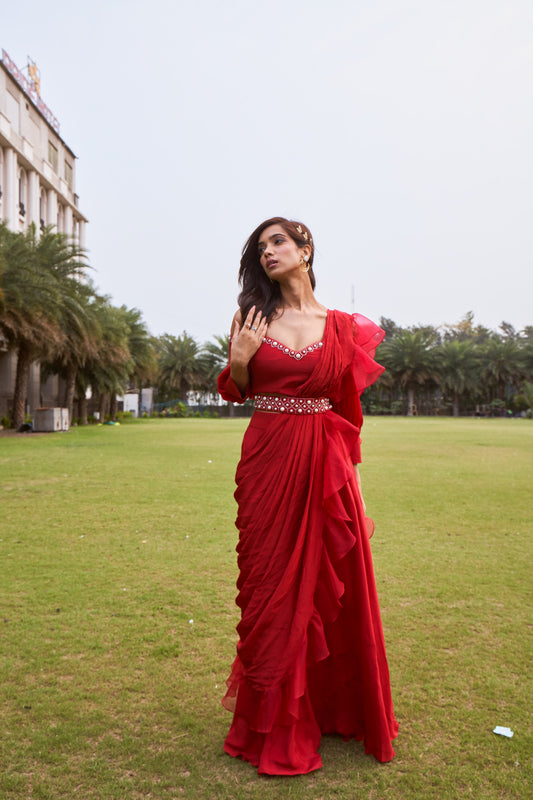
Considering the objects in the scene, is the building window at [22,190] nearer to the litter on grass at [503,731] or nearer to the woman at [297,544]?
the woman at [297,544]

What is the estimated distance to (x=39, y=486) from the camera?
9.67 metres

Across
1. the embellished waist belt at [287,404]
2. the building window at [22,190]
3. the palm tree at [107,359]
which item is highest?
the building window at [22,190]

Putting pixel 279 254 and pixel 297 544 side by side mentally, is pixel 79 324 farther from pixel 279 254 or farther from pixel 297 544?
pixel 297 544

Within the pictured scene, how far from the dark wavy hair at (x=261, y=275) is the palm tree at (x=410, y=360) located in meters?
56.0

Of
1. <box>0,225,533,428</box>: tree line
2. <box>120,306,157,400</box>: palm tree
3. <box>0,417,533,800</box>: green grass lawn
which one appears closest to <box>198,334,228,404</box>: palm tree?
<box>0,225,533,428</box>: tree line

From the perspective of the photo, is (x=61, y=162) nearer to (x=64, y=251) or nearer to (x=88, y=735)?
(x=64, y=251)

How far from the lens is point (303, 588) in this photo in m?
2.52

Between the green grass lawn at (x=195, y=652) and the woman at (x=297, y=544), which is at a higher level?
the woman at (x=297, y=544)

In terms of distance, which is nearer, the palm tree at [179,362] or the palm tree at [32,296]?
the palm tree at [32,296]

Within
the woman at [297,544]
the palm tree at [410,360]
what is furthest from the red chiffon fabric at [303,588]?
the palm tree at [410,360]

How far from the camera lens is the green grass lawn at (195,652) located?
245cm

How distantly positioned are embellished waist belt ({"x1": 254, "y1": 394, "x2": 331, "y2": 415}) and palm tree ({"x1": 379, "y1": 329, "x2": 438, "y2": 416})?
56161 mm

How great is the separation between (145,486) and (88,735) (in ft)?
23.6

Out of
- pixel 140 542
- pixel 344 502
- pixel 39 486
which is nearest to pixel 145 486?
pixel 39 486
